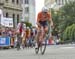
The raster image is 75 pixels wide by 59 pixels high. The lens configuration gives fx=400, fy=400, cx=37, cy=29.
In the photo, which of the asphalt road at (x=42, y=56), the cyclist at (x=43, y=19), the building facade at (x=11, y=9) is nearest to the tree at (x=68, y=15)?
the building facade at (x=11, y=9)

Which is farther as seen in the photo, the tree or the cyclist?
the tree

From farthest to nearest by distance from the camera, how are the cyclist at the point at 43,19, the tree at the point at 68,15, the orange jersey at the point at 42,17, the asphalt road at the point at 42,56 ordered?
1. the tree at the point at 68,15
2. the orange jersey at the point at 42,17
3. the cyclist at the point at 43,19
4. the asphalt road at the point at 42,56

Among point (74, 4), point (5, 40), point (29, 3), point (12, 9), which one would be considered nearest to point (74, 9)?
point (74, 4)

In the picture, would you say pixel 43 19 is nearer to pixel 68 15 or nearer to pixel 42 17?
pixel 42 17

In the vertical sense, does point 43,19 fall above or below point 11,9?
below

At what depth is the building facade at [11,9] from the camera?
70875 millimetres

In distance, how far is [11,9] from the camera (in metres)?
75.1

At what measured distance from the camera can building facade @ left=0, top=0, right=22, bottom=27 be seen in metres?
70.9

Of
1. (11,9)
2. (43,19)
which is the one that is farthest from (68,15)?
(43,19)

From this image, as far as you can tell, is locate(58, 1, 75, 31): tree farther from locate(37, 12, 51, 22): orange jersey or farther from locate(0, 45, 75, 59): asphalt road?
locate(37, 12, 51, 22): orange jersey

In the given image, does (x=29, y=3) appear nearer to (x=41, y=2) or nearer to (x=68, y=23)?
(x=41, y=2)

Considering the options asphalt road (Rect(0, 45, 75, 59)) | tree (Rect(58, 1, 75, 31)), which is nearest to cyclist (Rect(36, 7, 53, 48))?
asphalt road (Rect(0, 45, 75, 59))

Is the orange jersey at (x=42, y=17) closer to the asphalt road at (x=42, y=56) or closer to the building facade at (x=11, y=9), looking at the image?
the asphalt road at (x=42, y=56)

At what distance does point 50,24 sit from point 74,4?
54301mm
